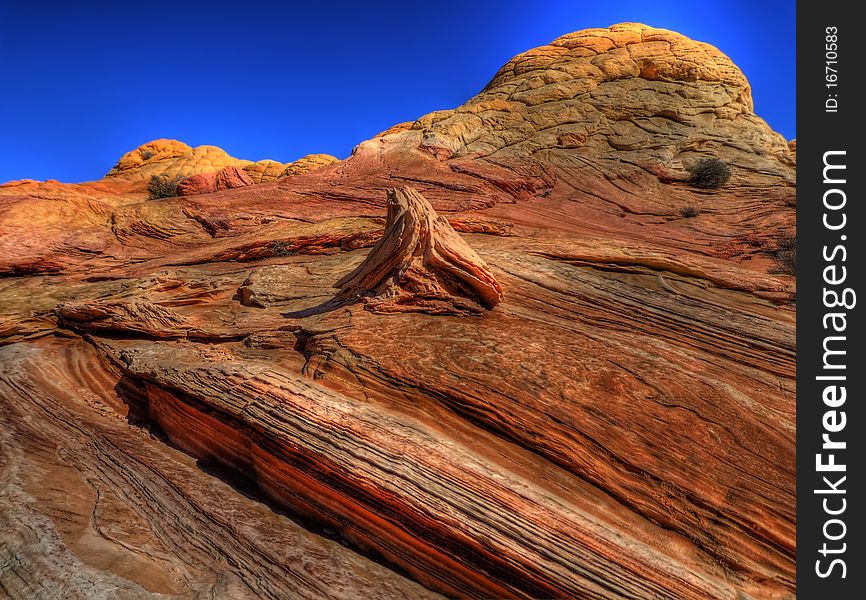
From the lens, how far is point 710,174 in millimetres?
21219

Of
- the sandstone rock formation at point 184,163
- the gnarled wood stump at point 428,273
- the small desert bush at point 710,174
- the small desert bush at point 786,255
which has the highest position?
the sandstone rock formation at point 184,163

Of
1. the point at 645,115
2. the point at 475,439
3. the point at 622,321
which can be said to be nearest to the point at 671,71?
the point at 645,115

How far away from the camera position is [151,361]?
9211 millimetres

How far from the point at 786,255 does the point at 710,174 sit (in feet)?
29.2

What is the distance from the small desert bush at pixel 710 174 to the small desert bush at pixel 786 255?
22.4 feet

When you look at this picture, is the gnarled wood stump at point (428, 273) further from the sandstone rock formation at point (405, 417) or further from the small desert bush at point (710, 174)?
the small desert bush at point (710, 174)

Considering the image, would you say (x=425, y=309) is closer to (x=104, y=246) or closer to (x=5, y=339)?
(x=5, y=339)

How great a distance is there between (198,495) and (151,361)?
3.85 meters

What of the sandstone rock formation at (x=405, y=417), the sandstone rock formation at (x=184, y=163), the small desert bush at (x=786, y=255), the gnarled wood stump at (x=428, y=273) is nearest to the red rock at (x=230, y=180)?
the sandstone rock formation at (x=405, y=417)

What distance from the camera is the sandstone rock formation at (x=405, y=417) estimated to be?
5.42 m

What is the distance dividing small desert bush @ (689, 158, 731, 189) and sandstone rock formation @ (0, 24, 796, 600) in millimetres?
5716

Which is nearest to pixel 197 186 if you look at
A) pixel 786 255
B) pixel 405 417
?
pixel 405 417

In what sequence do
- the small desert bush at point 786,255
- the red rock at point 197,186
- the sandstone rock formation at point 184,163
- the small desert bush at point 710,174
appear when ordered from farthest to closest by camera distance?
the sandstone rock formation at point 184,163 → the red rock at point 197,186 → the small desert bush at point 710,174 → the small desert bush at point 786,255

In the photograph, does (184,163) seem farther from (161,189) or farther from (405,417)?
(405,417)
